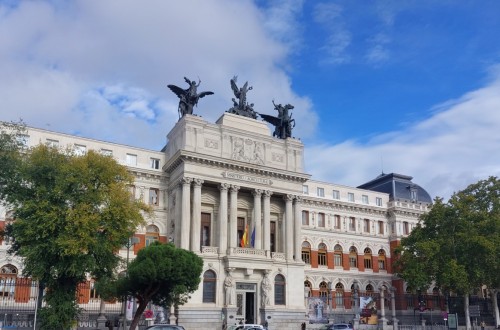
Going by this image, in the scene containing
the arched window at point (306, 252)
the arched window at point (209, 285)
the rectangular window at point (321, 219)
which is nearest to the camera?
the arched window at point (209, 285)

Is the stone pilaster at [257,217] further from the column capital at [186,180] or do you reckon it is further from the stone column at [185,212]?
the column capital at [186,180]

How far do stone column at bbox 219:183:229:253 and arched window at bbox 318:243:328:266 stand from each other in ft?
55.8

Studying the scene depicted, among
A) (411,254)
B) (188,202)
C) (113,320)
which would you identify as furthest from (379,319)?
(113,320)

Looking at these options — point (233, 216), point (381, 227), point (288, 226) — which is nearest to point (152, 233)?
point (233, 216)

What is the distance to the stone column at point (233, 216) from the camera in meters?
52.8

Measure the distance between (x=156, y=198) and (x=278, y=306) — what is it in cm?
1657

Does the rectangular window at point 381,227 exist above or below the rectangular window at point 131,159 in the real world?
below

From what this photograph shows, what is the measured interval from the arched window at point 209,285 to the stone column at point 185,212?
328cm

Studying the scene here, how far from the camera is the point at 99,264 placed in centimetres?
3709

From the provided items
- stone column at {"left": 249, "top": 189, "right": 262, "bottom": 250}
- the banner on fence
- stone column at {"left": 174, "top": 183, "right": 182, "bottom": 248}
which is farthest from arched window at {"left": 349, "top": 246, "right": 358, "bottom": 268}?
stone column at {"left": 174, "top": 183, "right": 182, "bottom": 248}

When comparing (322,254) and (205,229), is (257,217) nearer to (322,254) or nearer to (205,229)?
(205,229)

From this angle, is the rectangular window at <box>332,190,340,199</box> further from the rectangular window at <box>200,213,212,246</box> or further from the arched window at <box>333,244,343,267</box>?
the rectangular window at <box>200,213,212,246</box>

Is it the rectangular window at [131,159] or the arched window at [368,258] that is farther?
the arched window at [368,258]

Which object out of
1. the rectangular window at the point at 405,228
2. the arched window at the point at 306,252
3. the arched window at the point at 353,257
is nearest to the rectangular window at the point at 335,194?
the arched window at the point at 353,257
